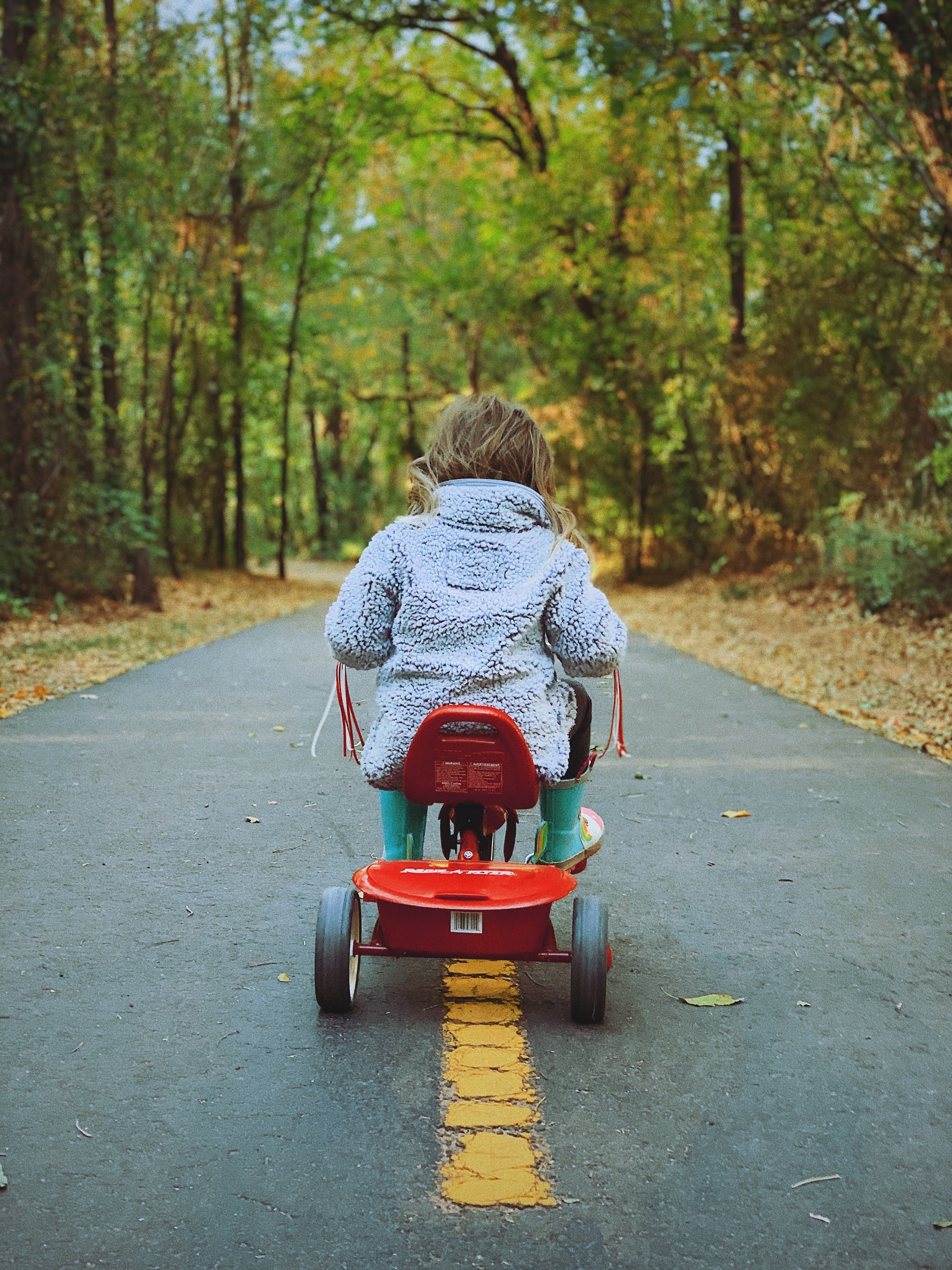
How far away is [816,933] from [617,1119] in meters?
1.56

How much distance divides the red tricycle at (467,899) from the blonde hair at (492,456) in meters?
0.65

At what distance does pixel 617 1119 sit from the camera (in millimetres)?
2885

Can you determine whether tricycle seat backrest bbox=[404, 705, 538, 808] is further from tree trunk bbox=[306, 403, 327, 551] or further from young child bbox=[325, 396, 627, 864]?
tree trunk bbox=[306, 403, 327, 551]

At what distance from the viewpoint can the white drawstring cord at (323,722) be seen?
3.73 metres

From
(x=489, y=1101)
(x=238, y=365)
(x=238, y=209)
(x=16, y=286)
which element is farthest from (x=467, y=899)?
(x=238, y=209)

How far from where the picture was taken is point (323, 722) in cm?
354

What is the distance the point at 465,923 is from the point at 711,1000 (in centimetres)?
85

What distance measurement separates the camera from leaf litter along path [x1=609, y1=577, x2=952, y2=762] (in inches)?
348

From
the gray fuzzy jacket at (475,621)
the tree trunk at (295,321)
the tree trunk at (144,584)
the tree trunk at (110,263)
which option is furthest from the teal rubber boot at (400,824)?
the tree trunk at (295,321)

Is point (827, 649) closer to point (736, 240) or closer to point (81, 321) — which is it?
point (81, 321)

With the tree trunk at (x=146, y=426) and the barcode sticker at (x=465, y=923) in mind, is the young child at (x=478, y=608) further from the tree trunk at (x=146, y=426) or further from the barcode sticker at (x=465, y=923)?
the tree trunk at (x=146, y=426)

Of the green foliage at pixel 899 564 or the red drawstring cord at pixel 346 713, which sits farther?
the green foliage at pixel 899 564

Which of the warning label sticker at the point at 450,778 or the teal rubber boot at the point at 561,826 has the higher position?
the warning label sticker at the point at 450,778

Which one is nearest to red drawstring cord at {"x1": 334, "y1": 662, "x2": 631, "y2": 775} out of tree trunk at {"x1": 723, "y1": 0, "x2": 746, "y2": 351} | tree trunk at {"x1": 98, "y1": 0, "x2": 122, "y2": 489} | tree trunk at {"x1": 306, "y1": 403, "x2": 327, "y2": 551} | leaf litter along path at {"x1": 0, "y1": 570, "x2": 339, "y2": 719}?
leaf litter along path at {"x1": 0, "y1": 570, "x2": 339, "y2": 719}
